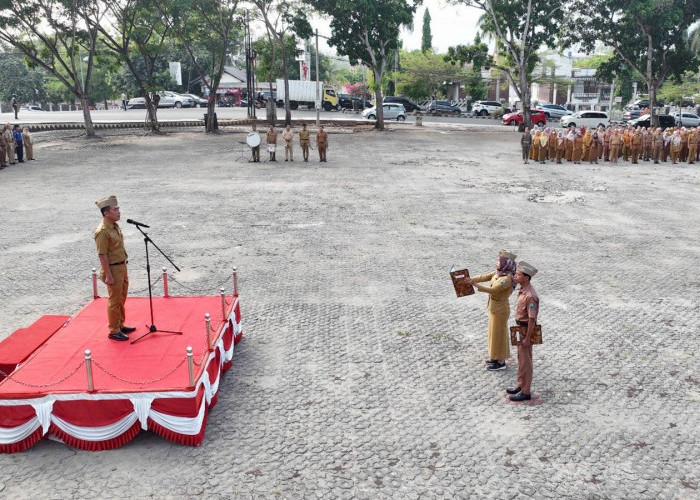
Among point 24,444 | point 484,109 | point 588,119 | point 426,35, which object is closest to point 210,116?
point 588,119

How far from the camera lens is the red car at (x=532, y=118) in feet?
162

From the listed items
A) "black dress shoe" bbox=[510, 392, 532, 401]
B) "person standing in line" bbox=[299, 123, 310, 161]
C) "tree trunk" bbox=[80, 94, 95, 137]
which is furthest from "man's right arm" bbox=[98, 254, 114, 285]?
"tree trunk" bbox=[80, 94, 95, 137]

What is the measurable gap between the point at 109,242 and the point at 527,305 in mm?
4968

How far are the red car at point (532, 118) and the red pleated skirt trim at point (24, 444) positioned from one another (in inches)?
1880

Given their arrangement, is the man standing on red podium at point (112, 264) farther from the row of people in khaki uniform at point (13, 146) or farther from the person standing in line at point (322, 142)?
the row of people in khaki uniform at point (13, 146)

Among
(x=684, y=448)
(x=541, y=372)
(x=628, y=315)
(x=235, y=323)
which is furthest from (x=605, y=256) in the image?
(x=235, y=323)

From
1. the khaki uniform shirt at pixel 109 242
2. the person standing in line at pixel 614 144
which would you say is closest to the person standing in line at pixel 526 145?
the person standing in line at pixel 614 144

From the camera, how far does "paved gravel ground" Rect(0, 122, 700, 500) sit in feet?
19.2

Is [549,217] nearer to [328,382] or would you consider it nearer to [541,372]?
[541,372]

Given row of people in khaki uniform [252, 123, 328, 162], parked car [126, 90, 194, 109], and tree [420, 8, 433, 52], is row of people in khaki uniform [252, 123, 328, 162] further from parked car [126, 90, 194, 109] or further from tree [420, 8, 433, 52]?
tree [420, 8, 433, 52]

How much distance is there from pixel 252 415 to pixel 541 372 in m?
3.65

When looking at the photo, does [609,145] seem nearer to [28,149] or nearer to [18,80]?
[28,149]

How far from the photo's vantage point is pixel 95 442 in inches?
246

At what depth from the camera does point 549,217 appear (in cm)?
1647
